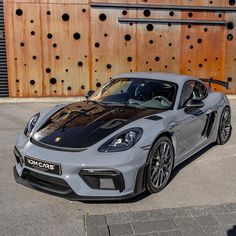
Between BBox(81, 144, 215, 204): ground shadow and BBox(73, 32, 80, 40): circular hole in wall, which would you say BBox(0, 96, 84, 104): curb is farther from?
BBox(81, 144, 215, 204): ground shadow

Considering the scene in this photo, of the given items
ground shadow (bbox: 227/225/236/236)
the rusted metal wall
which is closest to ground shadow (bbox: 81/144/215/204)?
ground shadow (bbox: 227/225/236/236)

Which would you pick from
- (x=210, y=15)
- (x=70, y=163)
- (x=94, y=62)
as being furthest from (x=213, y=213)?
(x=210, y=15)

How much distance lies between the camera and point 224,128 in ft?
18.9

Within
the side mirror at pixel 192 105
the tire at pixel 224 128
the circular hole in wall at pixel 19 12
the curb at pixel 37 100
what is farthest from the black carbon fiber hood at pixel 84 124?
the circular hole in wall at pixel 19 12

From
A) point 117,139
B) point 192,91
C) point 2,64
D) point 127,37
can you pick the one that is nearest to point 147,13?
point 127,37

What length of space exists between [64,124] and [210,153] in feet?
8.29

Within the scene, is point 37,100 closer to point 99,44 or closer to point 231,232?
point 99,44

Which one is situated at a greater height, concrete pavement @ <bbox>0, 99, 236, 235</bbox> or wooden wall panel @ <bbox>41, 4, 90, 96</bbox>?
wooden wall panel @ <bbox>41, 4, 90, 96</bbox>

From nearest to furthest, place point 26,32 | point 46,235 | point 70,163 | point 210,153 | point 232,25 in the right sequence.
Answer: point 46,235 → point 70,163 → point 210,153 → point 26,32 → point 232,25

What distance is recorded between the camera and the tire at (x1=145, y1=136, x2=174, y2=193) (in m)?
3.62

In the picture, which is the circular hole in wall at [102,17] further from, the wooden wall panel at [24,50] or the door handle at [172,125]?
the door handle at [172,125]

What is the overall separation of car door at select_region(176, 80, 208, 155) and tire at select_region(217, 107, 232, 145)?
693mm

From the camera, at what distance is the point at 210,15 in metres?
10.6

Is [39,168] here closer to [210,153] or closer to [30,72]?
[210,153]
